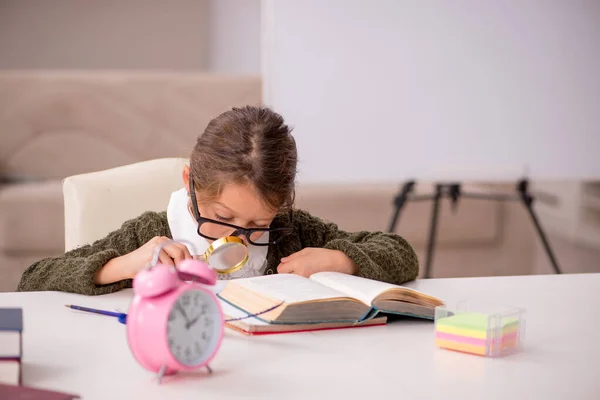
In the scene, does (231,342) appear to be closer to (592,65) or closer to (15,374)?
(15,374)

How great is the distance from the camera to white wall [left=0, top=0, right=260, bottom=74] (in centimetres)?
457

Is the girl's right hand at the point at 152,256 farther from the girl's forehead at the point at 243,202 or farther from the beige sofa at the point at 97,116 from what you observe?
the beige sofa at the point at 97,116

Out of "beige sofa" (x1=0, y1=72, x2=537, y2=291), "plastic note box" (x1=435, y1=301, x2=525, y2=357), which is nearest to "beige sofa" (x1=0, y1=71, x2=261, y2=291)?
"beige sofa" (x1=0, y1=72, x2=537, y2=291)

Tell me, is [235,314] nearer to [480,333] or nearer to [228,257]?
[228,257]

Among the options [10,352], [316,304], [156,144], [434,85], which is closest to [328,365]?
[316,304]

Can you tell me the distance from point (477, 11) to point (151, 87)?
1.61 metres

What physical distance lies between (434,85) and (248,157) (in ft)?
5.64

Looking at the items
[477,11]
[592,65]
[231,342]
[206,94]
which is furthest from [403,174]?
[231,342]

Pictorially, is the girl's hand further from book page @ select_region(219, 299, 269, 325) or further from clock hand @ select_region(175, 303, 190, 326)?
clock hand @ select_region(175, 303, 190, 326)

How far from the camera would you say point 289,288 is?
1207mm

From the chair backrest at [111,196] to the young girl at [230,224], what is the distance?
0.11 m

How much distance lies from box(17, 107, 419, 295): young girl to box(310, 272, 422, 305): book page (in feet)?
0.29

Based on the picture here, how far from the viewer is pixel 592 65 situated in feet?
10.4

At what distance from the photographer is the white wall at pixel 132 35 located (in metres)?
4.57
